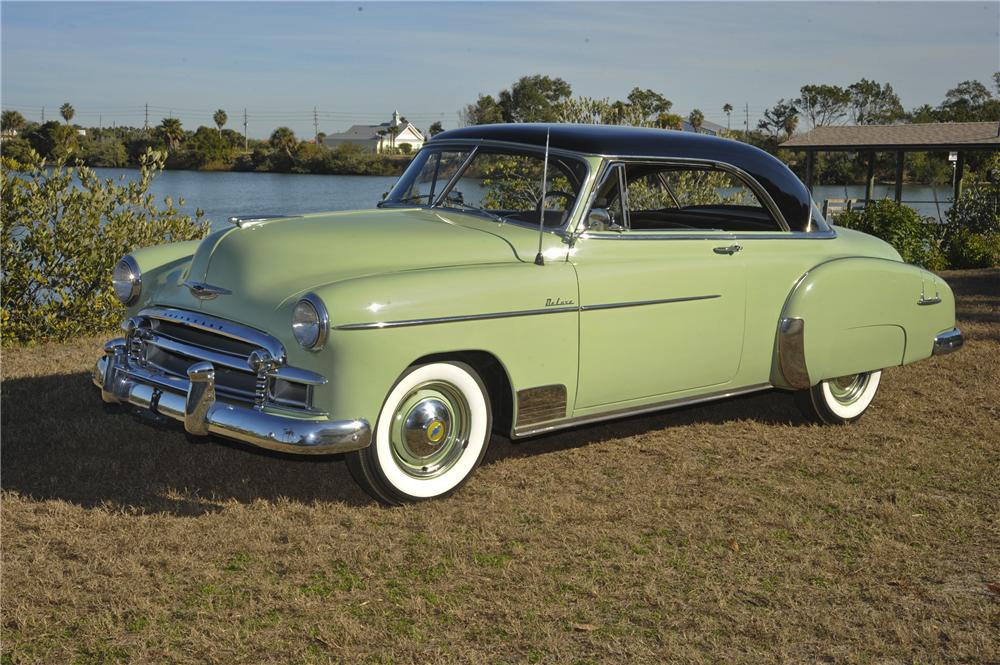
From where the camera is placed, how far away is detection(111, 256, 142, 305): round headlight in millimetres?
5297

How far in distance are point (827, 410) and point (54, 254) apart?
6.46m

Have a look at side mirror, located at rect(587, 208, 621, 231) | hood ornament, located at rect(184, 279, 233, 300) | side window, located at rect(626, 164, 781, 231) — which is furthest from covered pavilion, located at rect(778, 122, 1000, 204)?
hood ornament, located at rect(184, 279, 233, 300)

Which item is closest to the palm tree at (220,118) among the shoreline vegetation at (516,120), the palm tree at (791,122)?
the shoreline vegetation at (516,120)

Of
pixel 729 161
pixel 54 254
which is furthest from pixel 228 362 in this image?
pixel 54 254

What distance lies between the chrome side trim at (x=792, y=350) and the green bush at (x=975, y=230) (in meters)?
12.6

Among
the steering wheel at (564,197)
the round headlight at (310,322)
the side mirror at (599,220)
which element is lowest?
the round headlight at (310,322)

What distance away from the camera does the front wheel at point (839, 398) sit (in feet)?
20.4

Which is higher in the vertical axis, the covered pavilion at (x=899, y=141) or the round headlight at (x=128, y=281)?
the covered pavilion at (x=899, y=141)

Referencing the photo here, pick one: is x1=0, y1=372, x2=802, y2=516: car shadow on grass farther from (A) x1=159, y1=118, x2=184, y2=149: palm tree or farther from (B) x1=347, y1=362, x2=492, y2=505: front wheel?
(A) x1=159, y1=118, x2=184, y2=149: palm tree

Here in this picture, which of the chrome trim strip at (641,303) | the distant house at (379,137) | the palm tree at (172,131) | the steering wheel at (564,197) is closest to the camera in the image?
the chrome trim strip at (641,303)

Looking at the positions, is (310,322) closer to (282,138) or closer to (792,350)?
(792,350)

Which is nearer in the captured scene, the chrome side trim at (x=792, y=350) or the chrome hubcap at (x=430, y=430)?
the chrome hubcap at (x=430, y=430)

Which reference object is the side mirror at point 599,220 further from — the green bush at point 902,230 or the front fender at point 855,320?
the green bush at point 902,230

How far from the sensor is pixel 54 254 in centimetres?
873
